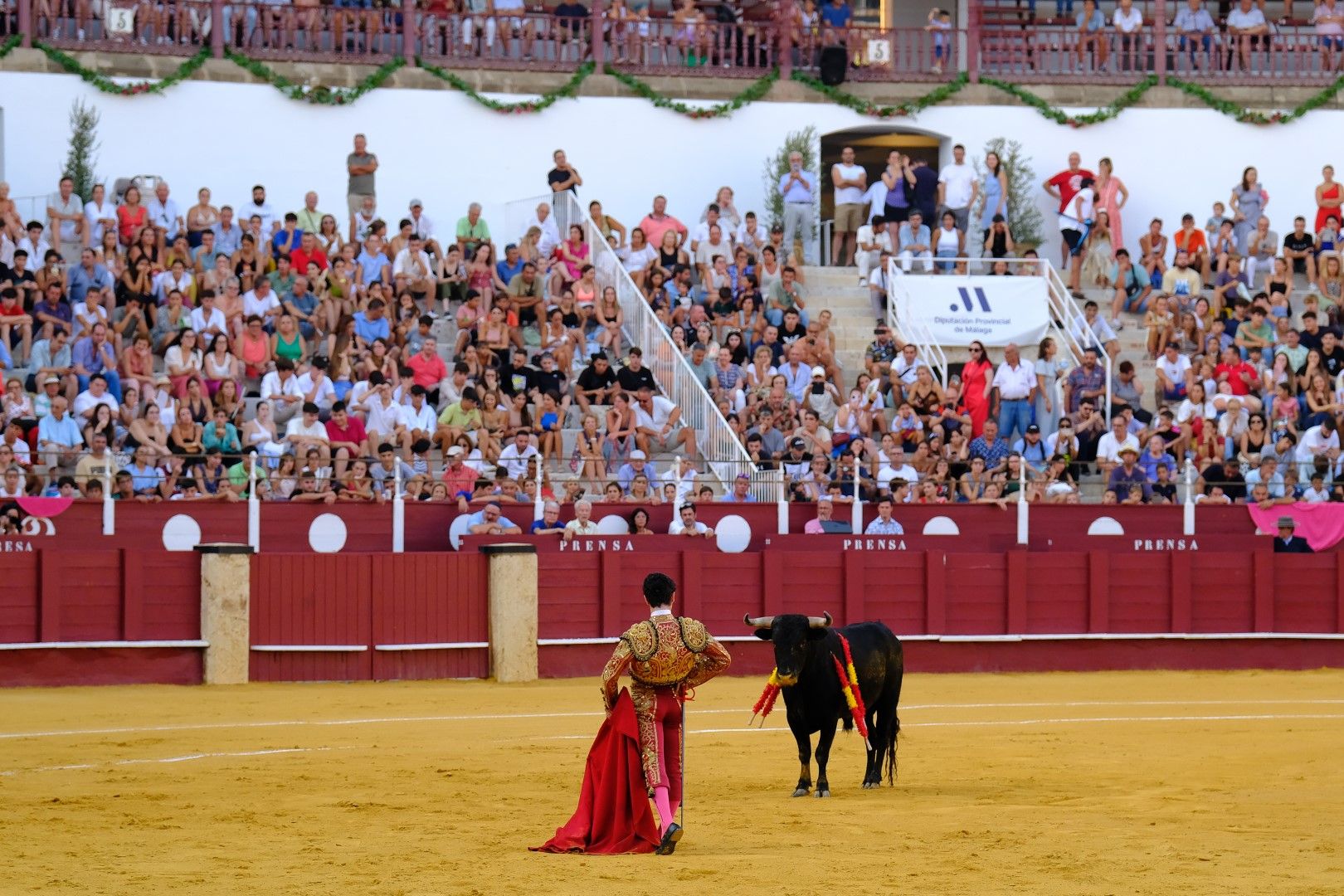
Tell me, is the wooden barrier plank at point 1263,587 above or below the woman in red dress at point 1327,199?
below

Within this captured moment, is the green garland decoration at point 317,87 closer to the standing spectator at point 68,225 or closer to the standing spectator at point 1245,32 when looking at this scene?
the standing spectator at point 68,225

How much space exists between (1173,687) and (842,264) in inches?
315

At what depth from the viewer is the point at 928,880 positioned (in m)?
7.80

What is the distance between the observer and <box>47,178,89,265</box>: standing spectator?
19688 mm

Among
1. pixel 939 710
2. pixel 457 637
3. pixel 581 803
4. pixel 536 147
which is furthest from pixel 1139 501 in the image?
pixel 581 803

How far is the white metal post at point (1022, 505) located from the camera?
60.7ft

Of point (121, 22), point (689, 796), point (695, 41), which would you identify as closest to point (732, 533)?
point (689, 796)

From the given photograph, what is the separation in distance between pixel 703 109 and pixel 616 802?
55.4 ft

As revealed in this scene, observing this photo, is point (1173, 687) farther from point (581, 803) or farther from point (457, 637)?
point (581, 803)

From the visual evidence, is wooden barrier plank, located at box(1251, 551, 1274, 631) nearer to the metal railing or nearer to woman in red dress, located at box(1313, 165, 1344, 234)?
the metal railing

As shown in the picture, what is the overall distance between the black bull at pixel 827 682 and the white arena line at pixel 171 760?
10.5ft

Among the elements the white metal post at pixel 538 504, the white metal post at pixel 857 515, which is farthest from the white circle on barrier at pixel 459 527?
the white metal post at pixel 857 515

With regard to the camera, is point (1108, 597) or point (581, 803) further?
point (1108, 597)

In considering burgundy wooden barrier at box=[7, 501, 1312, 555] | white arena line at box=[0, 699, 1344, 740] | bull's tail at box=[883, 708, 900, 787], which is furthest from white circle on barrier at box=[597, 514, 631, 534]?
bull's tail at box=[883, 708, 900, 787]
